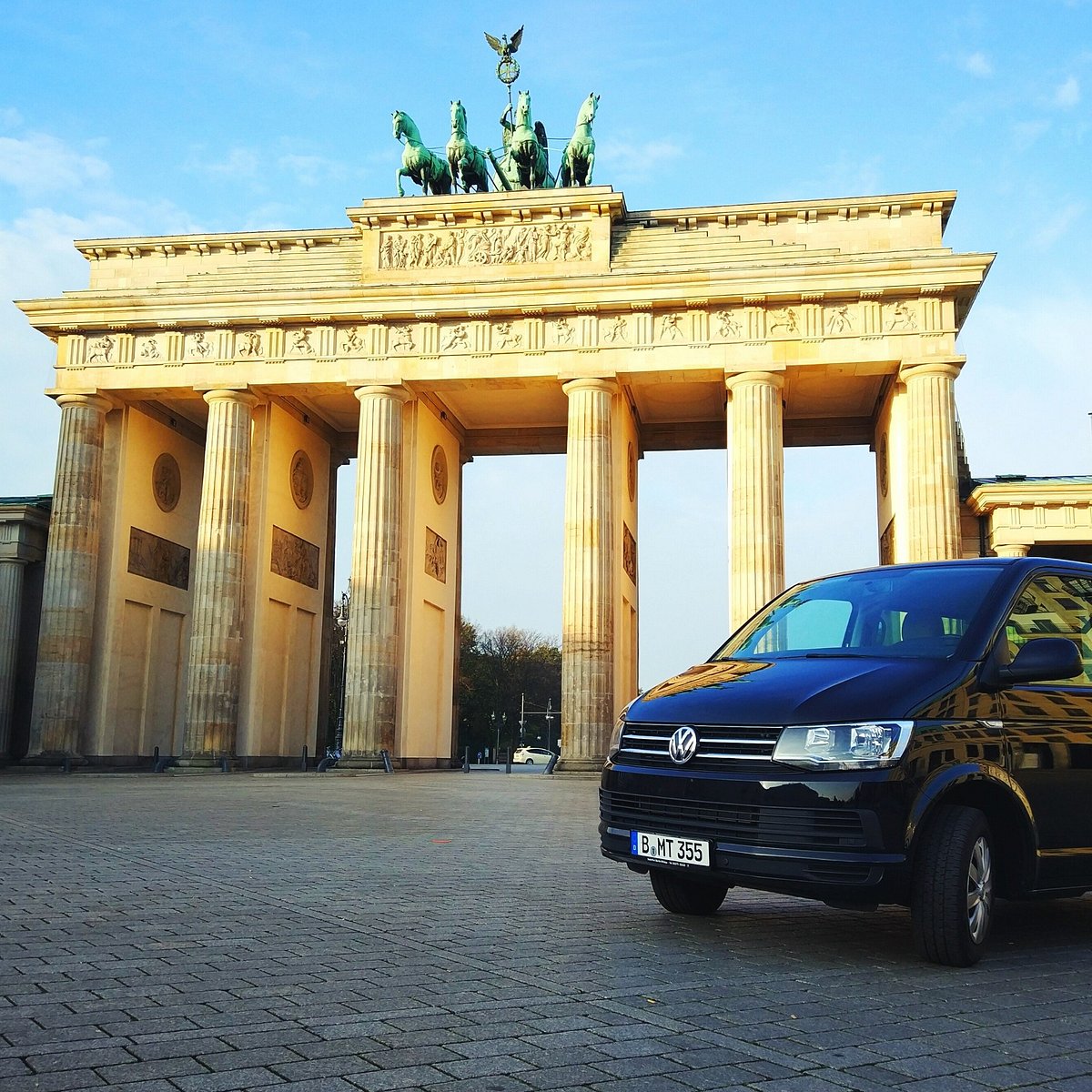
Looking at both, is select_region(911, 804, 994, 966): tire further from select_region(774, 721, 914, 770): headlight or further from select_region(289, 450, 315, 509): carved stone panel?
select_region(289, 450, 315, 509): carved stone panel

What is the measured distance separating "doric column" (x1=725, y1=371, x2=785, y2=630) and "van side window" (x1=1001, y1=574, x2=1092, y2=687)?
80.7 ft

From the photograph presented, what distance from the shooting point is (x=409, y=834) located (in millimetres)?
12352

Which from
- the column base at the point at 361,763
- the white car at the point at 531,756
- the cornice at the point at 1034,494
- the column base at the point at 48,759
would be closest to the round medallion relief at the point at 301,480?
the column base at the point at 361,763

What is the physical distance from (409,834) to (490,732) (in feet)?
269

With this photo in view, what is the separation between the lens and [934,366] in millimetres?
31484

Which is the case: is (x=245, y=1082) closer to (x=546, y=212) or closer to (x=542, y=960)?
(x=542, y=960)

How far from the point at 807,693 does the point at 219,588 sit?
1189 inches

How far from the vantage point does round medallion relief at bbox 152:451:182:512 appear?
3862 centimetres

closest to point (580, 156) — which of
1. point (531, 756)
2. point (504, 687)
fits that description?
point (531, 756)

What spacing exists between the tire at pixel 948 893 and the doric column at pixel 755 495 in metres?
26.1

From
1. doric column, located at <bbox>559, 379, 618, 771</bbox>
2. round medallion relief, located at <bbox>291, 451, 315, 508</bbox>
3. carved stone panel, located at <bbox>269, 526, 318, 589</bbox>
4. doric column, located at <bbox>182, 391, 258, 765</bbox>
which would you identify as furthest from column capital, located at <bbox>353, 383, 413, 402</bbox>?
carved stone panel, located at <bbox>269, 526, 318, 589</bbox>

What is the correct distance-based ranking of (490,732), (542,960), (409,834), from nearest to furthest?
(542,960), (409,834), (490,732)

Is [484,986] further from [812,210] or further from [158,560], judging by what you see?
[158,560]

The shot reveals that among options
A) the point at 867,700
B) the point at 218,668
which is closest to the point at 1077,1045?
the point at 867,700
